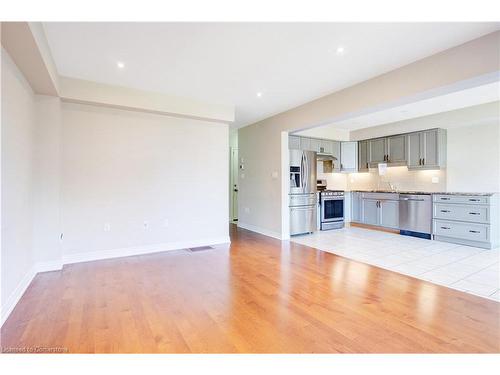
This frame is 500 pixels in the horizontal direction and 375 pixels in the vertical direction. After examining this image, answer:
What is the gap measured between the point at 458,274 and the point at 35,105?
565cm

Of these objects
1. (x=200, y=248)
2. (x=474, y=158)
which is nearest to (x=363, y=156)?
(x=474, y=158)

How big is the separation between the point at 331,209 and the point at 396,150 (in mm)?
2046

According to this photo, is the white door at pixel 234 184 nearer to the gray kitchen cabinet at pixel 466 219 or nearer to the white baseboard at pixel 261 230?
the white baseboard at pixel 261 230

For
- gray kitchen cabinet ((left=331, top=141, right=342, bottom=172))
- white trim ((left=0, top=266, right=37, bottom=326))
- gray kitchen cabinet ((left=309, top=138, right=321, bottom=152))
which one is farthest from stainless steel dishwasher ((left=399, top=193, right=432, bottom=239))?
white trim ((left=0, top=266, right=37, bottom=326))

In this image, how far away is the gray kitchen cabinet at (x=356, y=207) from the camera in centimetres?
679

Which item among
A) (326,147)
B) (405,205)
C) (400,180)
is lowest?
(405,205)

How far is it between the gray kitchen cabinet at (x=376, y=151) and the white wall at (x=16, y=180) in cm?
679

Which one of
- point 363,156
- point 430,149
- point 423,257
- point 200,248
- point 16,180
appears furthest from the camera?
point 363,156

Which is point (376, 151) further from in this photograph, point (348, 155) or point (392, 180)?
point (392, 180)

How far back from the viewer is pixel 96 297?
2.60 m

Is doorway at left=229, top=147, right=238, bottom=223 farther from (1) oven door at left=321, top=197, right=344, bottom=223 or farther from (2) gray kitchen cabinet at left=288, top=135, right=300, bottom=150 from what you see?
(1) oven door at left=321, top=197, right=344, bottom=223

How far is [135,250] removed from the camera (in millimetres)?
4168

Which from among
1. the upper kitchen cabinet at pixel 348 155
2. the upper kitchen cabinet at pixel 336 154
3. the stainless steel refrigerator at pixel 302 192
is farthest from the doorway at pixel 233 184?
the upper kitchen cabinet at pixel 348 155

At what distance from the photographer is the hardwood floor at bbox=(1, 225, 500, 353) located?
1.83m
